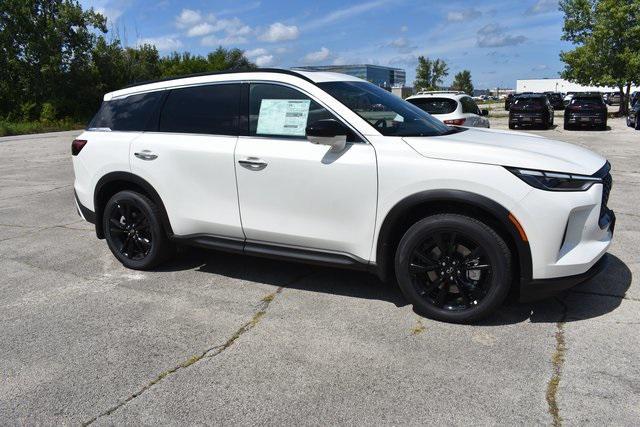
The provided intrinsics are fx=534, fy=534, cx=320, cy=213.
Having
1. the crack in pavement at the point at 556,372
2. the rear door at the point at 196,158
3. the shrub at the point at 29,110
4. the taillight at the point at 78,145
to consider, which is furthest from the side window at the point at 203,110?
the shrub at the point at 29,110

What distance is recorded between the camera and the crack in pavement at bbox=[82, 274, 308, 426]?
2.92 meters

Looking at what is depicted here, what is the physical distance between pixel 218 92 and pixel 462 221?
7.63ft

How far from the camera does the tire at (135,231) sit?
4891 millimetres

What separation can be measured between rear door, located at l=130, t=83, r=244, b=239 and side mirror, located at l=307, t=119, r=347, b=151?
83 centimetres

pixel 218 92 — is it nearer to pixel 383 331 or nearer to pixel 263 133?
pixel 263 133

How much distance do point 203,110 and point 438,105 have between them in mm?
8278

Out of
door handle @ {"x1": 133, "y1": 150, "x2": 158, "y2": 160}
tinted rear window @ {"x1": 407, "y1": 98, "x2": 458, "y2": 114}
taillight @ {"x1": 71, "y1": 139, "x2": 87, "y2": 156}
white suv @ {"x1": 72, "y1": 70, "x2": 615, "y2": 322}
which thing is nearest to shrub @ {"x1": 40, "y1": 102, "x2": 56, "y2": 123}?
tinted rear window @ {"x1": 407, "y1": 98, "x2": 458, "y2": 114}

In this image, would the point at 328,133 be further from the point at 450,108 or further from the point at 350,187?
the point at 450,108

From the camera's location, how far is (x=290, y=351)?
3484 millimetres

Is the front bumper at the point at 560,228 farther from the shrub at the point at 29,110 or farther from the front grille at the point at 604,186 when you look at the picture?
the shrub at the point at 29,110

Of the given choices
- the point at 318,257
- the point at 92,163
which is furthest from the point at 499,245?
the point at 92,163

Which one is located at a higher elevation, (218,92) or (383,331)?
(218,92)

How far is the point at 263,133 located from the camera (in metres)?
4.27

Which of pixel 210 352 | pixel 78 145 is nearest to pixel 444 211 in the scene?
pixel 210 352
